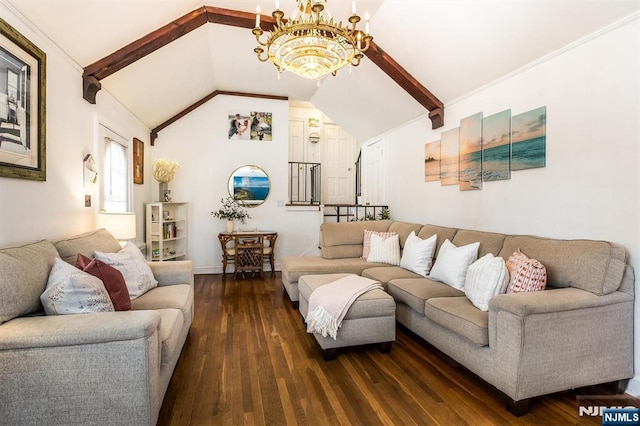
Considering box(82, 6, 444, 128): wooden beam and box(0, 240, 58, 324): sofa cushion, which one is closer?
box(0, 240, 58, 324): sofa cushion

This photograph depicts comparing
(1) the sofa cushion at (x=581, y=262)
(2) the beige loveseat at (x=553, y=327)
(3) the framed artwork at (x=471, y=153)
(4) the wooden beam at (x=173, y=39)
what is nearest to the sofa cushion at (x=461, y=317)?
(2) the beige loveseat at (x=553, y=327)

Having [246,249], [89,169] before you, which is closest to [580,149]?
[89,169]

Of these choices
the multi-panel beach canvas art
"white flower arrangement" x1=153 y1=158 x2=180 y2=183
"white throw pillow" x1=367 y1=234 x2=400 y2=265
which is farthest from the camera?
"white flower arrangement" x1=153 y1=158 x2=180 y2=183

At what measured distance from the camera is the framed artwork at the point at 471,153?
11.4 feet

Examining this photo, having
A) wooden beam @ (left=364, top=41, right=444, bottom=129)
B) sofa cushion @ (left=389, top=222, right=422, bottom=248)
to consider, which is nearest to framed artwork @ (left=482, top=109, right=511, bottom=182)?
wooden beam @ (left=364, top=41, right=444, bottom=129)

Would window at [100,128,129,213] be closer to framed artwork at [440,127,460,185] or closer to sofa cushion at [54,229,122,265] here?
sofa cushion at [54,229,122,265]

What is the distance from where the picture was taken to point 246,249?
5.30 meters

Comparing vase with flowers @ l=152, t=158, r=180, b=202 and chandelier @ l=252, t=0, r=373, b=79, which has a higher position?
chandelier @ l=252, t=0, r=373, b=79

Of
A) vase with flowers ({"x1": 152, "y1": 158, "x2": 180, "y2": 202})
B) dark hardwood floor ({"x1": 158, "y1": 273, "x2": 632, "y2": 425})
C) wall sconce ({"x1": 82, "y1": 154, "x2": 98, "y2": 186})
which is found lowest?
dark hardwood floor ({"x1": 158, "y1": 273, "x2": 632, "y2": 425})

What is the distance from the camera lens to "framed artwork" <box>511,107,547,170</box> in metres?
2.76

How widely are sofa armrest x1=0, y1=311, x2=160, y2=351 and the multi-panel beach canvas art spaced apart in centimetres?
322

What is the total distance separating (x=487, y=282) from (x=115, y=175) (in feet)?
14.2

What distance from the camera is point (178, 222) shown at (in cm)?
545

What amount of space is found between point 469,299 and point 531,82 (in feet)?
6.69
